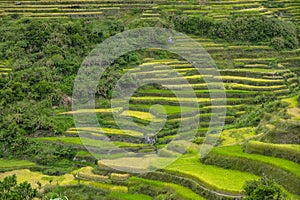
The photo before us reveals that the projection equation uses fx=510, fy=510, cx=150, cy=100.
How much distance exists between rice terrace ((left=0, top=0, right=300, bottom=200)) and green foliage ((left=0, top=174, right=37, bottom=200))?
5 centimetres

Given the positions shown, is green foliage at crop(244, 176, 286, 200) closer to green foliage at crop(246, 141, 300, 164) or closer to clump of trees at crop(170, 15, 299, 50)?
green foliage at crop(246, 141, 300, 164)

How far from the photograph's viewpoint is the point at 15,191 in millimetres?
17750

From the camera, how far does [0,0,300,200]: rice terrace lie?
61.0 feet

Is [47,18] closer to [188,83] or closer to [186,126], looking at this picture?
[188,83]

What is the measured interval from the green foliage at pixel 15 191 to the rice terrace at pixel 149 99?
54mm

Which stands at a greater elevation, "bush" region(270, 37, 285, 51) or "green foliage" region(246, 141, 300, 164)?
"bush" region(270, 37, 285, 51)

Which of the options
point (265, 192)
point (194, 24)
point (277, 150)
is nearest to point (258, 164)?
point (277, 150)

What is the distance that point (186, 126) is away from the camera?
1045 inches

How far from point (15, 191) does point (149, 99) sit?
1313 centimetres

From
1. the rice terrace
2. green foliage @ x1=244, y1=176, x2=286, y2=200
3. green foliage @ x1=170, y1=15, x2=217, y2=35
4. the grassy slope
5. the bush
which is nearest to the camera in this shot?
green foliage @ x1=244, y1=176, x2=286, y2=200

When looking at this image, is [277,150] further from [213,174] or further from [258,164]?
[213,174]

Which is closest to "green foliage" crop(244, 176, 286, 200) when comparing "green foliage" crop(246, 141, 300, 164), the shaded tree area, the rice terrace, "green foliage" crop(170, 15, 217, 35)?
the rice terrace

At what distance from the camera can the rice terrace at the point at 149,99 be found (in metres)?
18.6

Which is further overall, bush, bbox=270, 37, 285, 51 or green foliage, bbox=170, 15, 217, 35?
green foliage, bbox=170, 15, 217, 35
